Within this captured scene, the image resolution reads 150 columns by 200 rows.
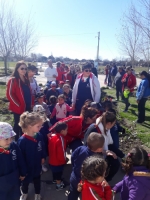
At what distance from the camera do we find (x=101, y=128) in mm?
3104

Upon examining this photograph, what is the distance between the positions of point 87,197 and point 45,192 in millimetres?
1446

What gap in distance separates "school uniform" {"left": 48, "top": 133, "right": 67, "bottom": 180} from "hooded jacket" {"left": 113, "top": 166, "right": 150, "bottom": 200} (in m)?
1.15

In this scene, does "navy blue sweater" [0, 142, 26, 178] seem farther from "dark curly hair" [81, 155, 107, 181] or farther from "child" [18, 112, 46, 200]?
"dark curly hair" [81, 155, 107, 181]

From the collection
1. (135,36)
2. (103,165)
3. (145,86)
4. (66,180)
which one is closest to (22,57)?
(135,36)

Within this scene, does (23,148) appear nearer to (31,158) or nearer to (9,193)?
(31,158)

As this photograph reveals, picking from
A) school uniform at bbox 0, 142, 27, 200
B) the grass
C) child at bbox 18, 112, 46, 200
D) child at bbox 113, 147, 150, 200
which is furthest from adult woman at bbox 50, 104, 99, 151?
the grass

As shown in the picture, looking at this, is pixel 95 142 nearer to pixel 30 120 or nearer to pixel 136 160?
pixel 136 160

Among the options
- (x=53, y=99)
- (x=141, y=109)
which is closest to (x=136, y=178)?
(x=53, y=99)

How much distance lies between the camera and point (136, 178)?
217cm

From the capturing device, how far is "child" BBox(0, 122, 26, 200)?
234 cm

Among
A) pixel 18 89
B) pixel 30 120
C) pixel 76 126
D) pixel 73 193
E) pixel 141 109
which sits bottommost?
pixel 73 193

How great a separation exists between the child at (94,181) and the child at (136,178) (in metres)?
0.30

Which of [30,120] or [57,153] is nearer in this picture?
[30,120]

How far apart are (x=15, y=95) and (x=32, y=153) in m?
1.59
